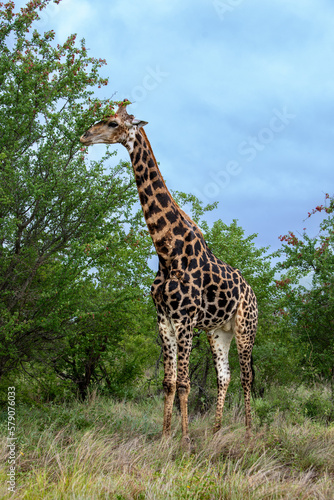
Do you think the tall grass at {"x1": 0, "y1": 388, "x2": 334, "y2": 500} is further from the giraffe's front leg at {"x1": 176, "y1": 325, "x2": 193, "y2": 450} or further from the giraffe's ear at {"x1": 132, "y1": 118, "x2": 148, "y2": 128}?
the giraffe's ear at {"x1": 132, "y1": 118, "x2": 148, "y2": 128}

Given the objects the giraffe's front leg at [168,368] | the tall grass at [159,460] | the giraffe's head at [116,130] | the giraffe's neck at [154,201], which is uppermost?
the giraffe's head at [116,130]

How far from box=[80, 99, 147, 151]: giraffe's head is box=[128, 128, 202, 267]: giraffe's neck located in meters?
0.10

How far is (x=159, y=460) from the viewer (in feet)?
19.5

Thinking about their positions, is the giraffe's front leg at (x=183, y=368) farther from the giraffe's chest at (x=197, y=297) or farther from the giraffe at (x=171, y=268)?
the giraffe's chest at (x=197, y=297)

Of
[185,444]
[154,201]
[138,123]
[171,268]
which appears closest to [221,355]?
[185,444]

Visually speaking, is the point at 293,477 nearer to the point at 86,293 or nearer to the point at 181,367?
the point at 181,367

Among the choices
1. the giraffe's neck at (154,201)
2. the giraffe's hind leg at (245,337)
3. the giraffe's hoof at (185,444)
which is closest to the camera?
the giraffe's hoof at (185,444)

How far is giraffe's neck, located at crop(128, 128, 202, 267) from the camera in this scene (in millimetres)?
6828

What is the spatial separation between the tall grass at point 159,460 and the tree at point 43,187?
1805mm

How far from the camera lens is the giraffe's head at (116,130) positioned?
659 cm

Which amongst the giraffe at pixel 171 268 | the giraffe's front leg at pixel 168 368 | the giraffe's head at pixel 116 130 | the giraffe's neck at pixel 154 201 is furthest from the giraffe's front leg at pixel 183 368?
the giraffe's head at pixel 116 130

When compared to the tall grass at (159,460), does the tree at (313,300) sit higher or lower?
higher

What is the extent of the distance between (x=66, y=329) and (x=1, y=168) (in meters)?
3.11

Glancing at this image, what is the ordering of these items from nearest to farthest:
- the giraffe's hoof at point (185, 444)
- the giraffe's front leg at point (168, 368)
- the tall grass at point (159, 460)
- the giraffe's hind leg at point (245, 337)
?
the tall grass at point (159, 460) → the giraffe's hoof at point (185, 444) → the giraffe's front leg at point (168, 368) → the giraffe's hind leg at point (245, 337)
